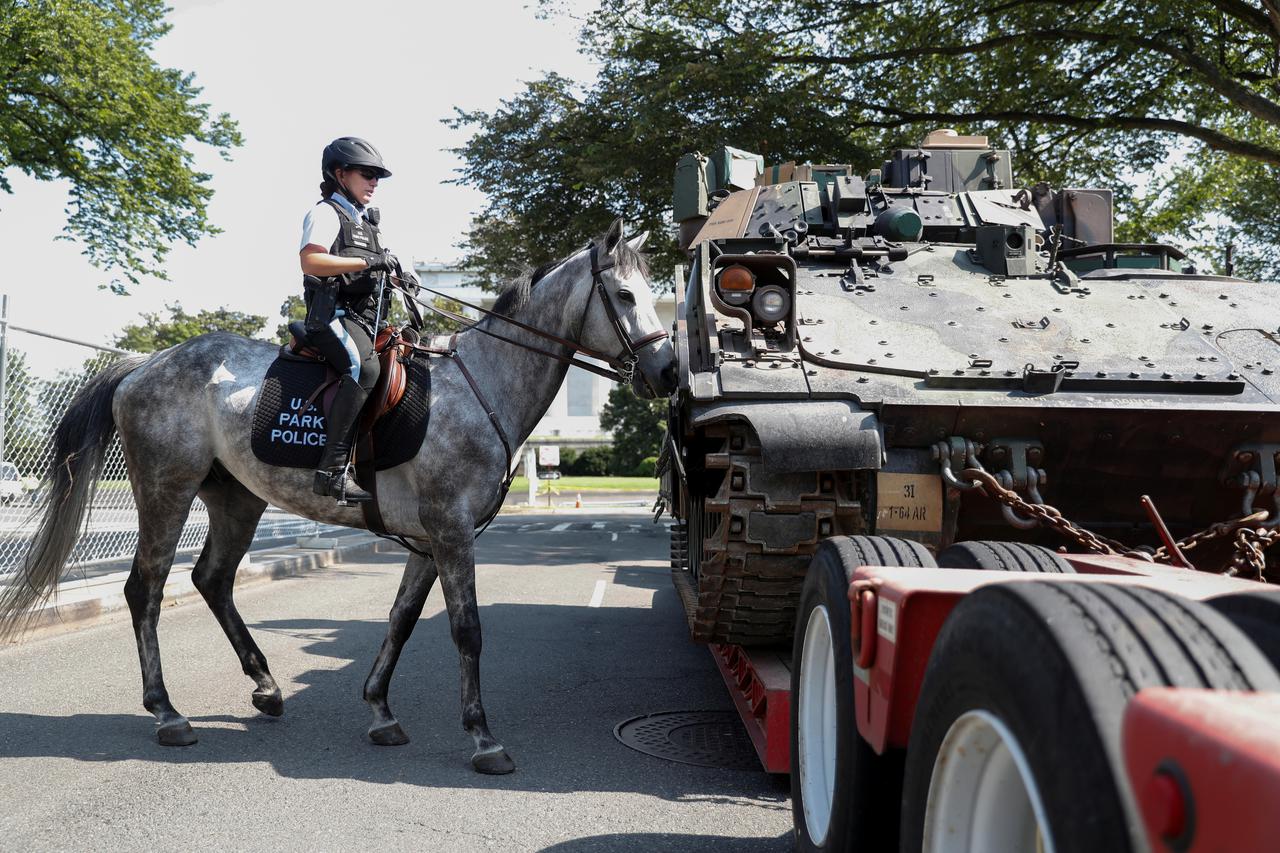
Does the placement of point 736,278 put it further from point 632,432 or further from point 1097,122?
point 632,432

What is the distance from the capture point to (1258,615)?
2.34 meters

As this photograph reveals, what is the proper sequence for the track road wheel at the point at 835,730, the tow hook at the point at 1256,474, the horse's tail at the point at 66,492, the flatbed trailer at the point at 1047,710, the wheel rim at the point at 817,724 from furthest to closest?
1. the horse's tail at the point at 66,492
2. the tow hook at the point at 1256,474
3. the wheel rim at the point at 817,724
4. the track road wheel at the point at 835,730
5. the flatbed trailer at the point at 1047,710

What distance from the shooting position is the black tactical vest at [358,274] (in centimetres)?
561

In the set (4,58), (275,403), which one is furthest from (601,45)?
(275,403)

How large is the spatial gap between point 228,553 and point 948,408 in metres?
4.06

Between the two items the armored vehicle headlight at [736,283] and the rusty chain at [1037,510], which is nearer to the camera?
the rusty chain at [1037,510]

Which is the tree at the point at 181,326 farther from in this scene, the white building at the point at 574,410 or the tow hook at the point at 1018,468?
the tow hook at the point at 1018,468

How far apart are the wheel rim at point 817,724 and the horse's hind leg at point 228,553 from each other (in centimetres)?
344

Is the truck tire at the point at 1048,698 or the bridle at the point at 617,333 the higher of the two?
the bridle at the point at 617,333

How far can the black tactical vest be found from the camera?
561 cm

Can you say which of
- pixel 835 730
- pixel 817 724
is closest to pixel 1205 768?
pixel 835 730

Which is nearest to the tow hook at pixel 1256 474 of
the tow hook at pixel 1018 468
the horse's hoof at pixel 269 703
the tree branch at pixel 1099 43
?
the tow hook at pixel 1018 468

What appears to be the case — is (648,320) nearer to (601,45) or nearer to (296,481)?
(296,481)

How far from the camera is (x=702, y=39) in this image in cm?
1817
